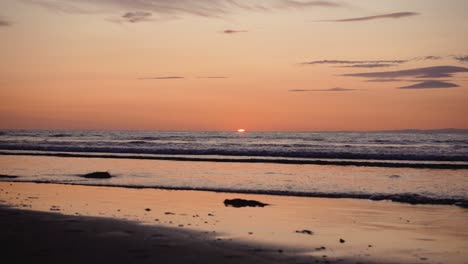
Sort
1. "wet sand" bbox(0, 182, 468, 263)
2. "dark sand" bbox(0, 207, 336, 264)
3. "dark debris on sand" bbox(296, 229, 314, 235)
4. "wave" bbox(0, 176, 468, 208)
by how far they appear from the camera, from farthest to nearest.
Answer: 1. "wave" bbox(0, 176, 468, 208)
2. "dark debris on sand" bbox(296, 229, 314, 235)
3. "wet sand" bbox(0, 182, 468, 263)
4. "dark sand" bbox(0, 207, 336, 264)

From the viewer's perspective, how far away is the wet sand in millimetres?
8422

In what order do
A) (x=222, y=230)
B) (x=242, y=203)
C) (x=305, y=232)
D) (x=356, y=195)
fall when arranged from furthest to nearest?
(x=356, y=195) → (x=242, y=203) → (x=222, y=230) → (x=305, y=232)

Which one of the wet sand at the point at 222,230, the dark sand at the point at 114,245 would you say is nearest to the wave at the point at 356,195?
the wet sand at the point at 222,230

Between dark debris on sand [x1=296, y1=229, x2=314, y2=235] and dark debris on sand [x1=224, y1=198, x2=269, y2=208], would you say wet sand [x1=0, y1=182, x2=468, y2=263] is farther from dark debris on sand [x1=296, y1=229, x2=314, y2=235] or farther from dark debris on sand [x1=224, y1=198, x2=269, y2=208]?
dark debris on sand [x1=224, y1=198, x2=269, y2=208]

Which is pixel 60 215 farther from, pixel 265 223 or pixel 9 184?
pixel 9 184

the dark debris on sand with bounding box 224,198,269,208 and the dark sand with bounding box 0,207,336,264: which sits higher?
the dark sand with bounding box 0,207,336,264

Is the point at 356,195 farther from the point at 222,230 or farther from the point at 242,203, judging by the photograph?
the point at 222,230

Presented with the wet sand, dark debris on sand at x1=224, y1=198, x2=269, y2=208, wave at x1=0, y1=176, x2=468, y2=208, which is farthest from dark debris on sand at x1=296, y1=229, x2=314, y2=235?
wave at x1=0, y1=176, x2=468, y2=208

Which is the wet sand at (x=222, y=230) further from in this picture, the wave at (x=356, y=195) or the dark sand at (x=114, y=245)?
the wave at (x=356, y=195)

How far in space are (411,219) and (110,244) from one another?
691cm

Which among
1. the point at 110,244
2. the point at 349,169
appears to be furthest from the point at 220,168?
the point at 110,244

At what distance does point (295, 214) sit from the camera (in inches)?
508

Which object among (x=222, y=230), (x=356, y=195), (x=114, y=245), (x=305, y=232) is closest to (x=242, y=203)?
(x=222, y=230)

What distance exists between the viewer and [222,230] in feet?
34.8
